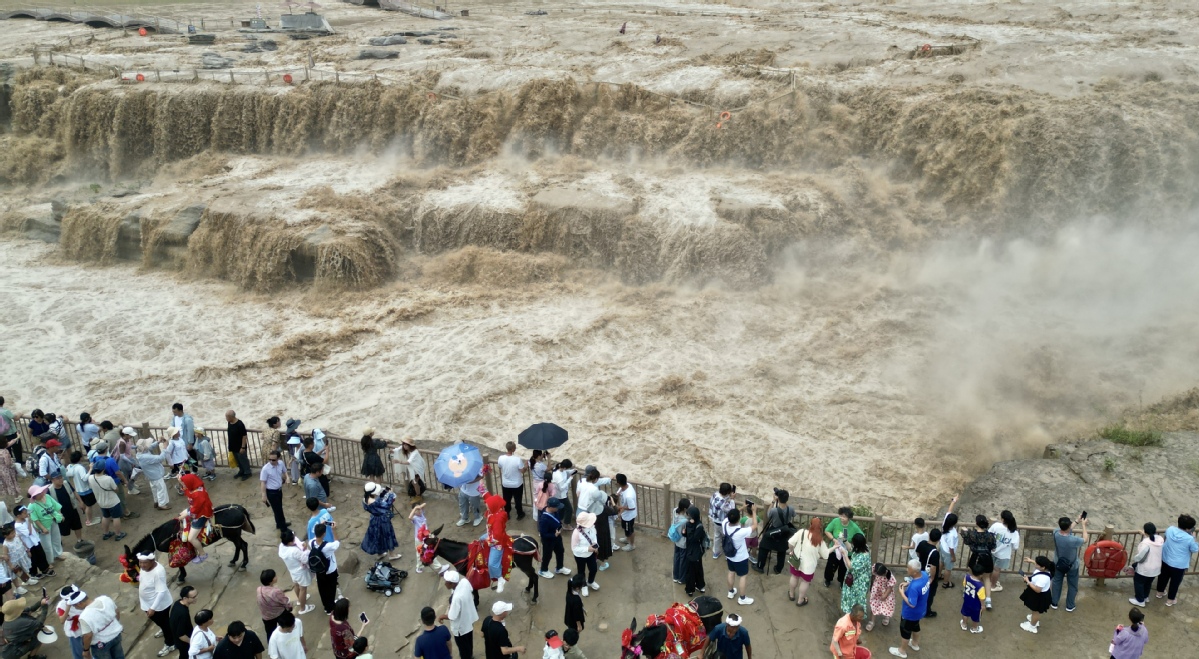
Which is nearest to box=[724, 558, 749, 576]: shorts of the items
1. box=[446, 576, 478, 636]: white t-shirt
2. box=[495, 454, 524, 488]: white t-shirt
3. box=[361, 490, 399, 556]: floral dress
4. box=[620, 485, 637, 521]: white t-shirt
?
box=[620, 485, 637, 521]: white t-shirt

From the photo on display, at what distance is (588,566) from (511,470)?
1585 millimetres

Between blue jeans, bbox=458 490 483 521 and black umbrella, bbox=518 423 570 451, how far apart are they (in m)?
0.88

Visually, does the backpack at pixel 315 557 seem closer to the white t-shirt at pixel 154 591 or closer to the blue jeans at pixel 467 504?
the white t-shirt at pixel 154 591

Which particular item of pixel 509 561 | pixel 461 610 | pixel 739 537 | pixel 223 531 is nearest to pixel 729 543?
pixel 739 537

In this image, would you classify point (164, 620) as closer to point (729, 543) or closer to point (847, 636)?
point (729, 543)

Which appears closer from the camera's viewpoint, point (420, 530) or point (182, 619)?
point (182, 619)

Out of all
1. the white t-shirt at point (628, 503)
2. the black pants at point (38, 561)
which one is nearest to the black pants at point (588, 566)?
the white t-shirt at point (628, 503)

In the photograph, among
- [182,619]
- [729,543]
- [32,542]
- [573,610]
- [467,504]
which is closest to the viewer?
[182,619]

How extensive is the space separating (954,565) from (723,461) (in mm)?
5776

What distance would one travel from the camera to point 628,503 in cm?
959

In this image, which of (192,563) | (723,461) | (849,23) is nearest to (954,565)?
(723,461)

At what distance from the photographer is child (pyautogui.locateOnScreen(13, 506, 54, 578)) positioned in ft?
29.6

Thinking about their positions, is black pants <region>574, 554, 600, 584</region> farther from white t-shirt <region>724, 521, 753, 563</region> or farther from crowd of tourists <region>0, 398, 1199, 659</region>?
white t-shirt <region>724, 521, 753, 563</region>

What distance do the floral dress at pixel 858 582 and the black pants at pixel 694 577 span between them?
1451 mm
